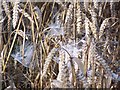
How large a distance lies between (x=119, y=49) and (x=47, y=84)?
0.98 feet

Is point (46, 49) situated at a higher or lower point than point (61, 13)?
lower

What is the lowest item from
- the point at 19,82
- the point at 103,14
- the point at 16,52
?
the point at 19,82

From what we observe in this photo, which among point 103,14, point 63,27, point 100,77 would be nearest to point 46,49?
point 63,27

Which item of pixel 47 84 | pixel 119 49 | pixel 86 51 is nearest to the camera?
pixel 86 51

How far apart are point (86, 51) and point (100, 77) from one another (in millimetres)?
107

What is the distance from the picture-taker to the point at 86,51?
32.1 inches

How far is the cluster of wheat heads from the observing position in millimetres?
856

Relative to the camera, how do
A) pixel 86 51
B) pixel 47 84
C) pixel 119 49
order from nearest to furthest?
pixel 86 51
pixel 47 84
pixel 119 49

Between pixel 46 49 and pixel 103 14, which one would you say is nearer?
pixel 46 49

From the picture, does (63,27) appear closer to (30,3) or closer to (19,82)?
(30,3)

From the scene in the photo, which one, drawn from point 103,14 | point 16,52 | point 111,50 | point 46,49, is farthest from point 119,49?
point 16,52

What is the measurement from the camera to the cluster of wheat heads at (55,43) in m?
0.86

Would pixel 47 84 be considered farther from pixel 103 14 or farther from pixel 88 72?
pixel 103 14

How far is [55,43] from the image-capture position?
0.89 m
